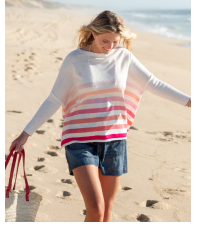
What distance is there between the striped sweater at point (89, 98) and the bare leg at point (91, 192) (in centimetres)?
22

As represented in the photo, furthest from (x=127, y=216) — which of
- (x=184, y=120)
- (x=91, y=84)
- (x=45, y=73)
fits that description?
(x=45, y=73)

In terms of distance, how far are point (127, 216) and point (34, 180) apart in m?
1.13

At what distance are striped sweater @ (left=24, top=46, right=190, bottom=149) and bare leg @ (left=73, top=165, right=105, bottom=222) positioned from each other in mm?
221

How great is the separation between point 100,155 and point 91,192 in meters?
0.30

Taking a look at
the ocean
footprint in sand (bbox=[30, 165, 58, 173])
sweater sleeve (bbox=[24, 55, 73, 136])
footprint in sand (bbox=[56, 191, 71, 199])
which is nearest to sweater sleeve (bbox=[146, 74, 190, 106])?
sweater sleeve (bbox=[24, 55, 73, 136])

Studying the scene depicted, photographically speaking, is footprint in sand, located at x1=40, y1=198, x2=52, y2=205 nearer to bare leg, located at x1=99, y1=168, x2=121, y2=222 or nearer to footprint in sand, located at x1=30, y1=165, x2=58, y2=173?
footprint in sand, located at x1=30, y1=165, x2=58, y2=173

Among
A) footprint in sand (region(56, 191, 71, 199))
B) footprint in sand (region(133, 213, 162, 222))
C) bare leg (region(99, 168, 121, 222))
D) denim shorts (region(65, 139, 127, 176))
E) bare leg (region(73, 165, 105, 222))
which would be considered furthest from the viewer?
footprint in sand (region(56, 191, 71, 199))

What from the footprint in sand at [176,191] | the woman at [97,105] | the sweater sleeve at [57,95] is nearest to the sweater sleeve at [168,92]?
the woman at [97,105]

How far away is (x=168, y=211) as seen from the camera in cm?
303

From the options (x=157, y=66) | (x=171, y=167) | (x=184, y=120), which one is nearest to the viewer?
(x=171, y=167)

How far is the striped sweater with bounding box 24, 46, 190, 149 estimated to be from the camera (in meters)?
2.19

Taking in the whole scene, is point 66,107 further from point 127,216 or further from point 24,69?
point 24,69

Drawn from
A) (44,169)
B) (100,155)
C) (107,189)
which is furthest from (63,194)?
(100,155)

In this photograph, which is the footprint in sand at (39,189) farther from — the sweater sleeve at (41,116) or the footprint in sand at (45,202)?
the sweater sleeve at (41,116)
